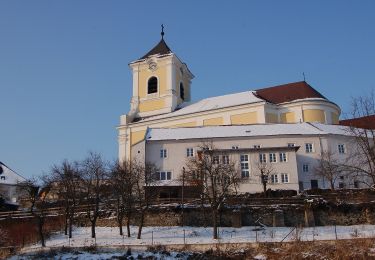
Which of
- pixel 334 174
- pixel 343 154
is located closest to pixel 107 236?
pixel 334 174

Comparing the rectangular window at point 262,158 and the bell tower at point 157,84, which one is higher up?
the bell tower at point 157,84

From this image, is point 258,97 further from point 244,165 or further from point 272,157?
point 244,165

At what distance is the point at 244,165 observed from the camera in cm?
4659

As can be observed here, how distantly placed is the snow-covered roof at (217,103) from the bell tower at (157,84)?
9.17 feet

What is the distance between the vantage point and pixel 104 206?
130 ft

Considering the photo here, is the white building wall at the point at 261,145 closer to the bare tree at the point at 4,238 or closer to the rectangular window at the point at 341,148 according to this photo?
the rectangular window at the point at 341,148

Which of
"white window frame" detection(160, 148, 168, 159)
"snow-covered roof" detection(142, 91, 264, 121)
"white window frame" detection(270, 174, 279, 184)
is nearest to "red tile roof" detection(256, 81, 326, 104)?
"snow-covered roof" detection(142, 91, 264, 121)

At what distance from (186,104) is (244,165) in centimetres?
2576

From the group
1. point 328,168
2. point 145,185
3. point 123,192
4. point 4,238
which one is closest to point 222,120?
point 328,168

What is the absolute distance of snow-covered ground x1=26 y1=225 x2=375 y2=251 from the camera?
29.8 meters

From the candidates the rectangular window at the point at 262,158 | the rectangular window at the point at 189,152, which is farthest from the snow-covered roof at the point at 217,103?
the rectangular window at the point at 262,158

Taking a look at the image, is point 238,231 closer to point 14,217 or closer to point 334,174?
point 334,174

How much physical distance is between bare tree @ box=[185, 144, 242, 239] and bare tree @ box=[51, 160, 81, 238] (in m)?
9.90

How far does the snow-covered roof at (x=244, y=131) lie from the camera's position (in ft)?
165
